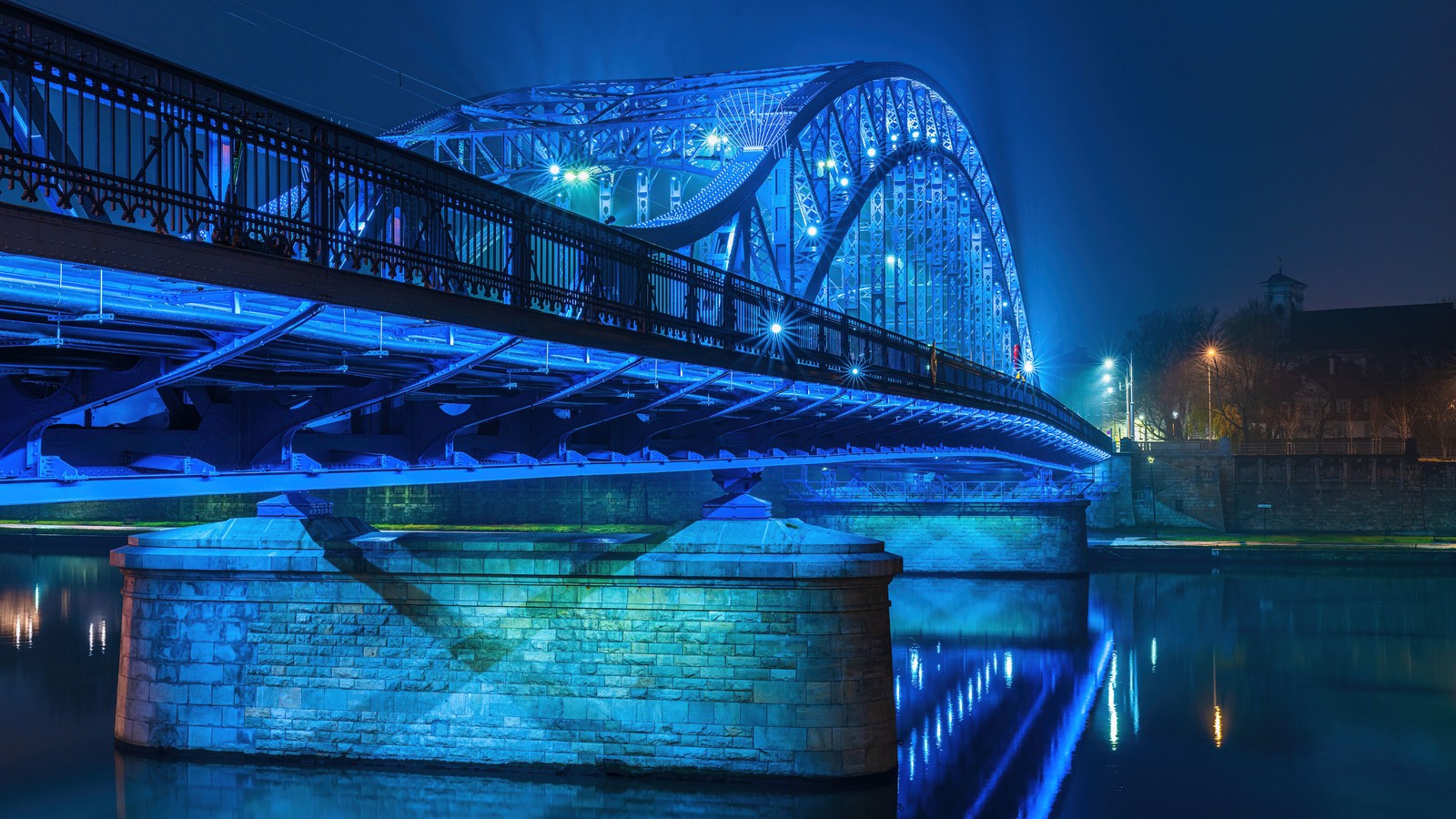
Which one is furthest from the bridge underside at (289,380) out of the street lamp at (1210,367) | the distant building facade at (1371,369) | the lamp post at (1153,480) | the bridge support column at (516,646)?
the street lamp at (1210,367)

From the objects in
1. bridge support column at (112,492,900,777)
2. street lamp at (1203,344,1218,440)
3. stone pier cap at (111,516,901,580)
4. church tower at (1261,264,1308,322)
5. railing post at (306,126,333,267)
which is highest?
church tower at (1261,264,1308,322)

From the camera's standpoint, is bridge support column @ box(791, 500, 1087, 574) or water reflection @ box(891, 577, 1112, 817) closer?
water reflection @ box(891, 577, 1112, 817)

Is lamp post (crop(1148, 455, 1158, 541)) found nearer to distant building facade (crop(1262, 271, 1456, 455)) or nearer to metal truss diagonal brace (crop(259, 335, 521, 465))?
distant building facade (crop(1262, 271, 1456, 455))

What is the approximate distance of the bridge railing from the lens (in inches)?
363

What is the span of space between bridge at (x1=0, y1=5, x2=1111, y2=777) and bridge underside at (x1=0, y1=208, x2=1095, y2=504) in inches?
1.4

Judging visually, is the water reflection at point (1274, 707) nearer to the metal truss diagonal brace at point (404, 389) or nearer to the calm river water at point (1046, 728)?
the calm river water at point (1046, 728)

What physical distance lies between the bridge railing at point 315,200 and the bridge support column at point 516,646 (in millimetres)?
3579

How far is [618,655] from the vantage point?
19.3 meters

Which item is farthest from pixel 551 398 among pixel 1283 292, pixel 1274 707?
pixel 1283 292

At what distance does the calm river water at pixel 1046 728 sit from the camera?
19344 mm

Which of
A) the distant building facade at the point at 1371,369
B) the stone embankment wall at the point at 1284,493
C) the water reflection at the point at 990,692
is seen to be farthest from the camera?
the distant building facade at the point at 1371,369

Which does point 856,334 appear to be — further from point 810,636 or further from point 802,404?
point 810,636

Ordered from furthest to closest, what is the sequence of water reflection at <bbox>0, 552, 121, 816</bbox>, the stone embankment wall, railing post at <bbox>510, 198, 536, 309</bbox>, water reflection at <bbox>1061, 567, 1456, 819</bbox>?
the stone embankment wall → water reflection at <bbox>1061, 567, 1456, 819</bbox> → water reflection at <bbox>0, 552, 121, 816</bbox> → railing post at <bbox>510, 198, 536, 309</bbox>

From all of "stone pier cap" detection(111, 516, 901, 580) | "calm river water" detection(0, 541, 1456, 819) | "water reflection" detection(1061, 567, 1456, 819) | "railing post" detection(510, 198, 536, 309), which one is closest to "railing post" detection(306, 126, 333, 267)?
"railing post" detection(510, 198, 536, 309)
